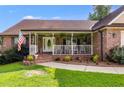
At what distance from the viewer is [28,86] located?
13.6 metres

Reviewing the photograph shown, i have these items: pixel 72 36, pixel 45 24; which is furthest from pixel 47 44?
pixel 72 36

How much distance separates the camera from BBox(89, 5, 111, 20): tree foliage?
5308 centimetres

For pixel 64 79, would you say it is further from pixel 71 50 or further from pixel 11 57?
pixel 11 57

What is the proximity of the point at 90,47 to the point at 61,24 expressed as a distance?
6.71 metres

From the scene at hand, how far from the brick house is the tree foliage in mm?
20252

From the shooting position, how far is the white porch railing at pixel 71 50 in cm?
2608

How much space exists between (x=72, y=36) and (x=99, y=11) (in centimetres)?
2834

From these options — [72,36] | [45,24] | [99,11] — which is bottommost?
[72,36]

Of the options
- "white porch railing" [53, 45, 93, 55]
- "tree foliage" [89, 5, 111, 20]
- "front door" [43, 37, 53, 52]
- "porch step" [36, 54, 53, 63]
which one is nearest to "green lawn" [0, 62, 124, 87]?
"porch step" [36, 54, 53, 63]

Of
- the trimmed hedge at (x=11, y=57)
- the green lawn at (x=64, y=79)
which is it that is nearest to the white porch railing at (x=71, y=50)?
the trimmed hedge at (x=11, y=57)

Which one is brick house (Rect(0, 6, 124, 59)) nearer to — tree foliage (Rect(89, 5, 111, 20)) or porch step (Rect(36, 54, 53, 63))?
porch step (Rect(36, 54, 53, 63))

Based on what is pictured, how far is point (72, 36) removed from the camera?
27.0 m

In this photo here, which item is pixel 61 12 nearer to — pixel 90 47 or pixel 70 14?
pixel 70 14
